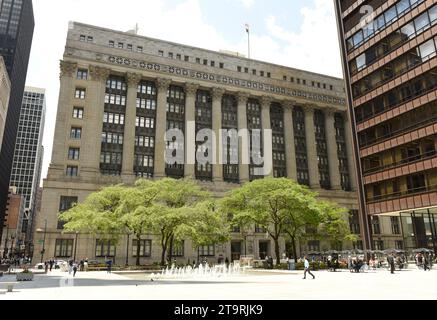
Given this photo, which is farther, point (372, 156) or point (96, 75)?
point (96, 75)

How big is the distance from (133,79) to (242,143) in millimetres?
28338

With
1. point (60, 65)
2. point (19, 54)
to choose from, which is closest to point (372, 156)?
point (60, 65)

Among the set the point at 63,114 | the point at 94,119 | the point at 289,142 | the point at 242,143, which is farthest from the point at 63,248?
the point at 289,142

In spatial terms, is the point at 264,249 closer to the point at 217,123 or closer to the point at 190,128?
the point at 217,123

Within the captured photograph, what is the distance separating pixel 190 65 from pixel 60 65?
28.2m

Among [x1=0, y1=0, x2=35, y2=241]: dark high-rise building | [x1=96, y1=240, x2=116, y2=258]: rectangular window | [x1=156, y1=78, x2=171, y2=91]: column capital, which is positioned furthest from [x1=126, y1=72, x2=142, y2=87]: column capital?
[x1=0, y1=0, x2=35, y2=241]: dark high-rise building

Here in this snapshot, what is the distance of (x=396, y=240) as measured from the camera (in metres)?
85.3

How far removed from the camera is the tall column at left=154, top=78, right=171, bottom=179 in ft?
233

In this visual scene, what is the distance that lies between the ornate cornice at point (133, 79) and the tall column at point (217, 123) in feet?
58.5

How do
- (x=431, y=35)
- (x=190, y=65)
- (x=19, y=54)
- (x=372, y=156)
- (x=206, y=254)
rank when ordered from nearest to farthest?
(x=431, y=35)
(x=372, y=156)
(x=206, y=254)
(x=190, y=65)
(x=19, y=54)

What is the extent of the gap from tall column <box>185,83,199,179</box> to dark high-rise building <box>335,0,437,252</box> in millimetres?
33533

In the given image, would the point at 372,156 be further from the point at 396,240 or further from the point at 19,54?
the point at 19,54

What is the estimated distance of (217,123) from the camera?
79.4 m

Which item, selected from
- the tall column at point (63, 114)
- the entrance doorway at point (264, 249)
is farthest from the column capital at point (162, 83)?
the entrance doorway at point (264, 249)
